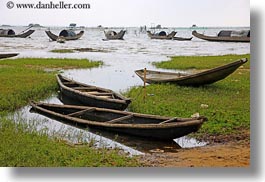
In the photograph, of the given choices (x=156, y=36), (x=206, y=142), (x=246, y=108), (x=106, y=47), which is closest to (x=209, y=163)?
(x=206, y=142)

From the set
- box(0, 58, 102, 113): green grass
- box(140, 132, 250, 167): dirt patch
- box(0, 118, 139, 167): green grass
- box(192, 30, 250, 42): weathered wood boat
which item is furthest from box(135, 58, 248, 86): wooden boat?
box(0, 118, 139, 167): green grass

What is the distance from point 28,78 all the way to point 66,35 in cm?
61

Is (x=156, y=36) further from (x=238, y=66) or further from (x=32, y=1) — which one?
(x=32, y=1)

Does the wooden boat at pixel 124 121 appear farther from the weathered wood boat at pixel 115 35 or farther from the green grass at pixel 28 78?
the weathered wood boat at pixel 115 35

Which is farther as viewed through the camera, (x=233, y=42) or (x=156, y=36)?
(x=156, y=36)

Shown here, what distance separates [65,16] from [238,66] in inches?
52.7

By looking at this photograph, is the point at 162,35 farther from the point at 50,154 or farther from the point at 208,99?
the point at 50,154

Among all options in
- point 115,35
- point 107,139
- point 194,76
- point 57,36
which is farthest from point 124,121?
point 194,76

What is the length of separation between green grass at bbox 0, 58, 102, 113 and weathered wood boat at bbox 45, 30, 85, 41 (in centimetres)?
24

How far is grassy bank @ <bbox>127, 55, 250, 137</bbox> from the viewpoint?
10.1 ft

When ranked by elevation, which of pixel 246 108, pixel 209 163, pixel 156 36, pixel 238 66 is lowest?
pixel 209 163

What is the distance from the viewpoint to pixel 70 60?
377 centimetres

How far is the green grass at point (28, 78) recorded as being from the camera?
318cm

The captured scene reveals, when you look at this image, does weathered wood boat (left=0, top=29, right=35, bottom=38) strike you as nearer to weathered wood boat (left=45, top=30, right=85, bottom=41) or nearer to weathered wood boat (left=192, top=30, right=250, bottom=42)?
weathered wood boat (left=45, top=30, right=85, bottom=41)
